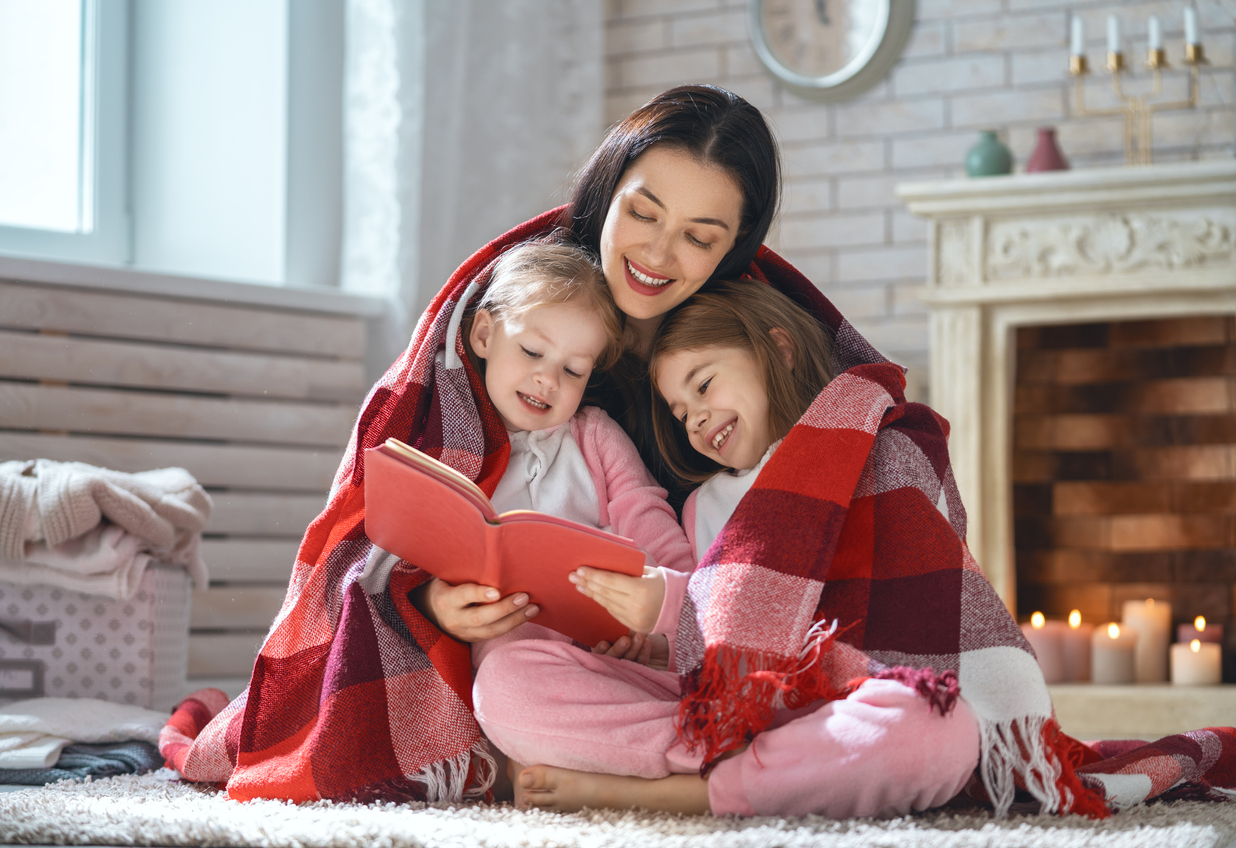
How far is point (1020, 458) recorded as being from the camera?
3.07 metres

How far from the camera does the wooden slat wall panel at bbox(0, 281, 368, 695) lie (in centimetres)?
233

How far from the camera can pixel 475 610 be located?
4.24 feet

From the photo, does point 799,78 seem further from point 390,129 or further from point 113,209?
point 113,209

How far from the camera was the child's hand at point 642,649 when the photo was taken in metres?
1.36

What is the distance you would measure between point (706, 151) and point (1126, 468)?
1.88 metres

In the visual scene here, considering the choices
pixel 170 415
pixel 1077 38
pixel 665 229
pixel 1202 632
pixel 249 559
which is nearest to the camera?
pixel 665 229

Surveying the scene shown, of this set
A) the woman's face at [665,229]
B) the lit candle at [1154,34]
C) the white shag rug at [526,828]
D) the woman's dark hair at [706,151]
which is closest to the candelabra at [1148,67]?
the lit candle at [1154,34]

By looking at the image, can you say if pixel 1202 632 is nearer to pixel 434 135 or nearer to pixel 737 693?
pixel 737 693

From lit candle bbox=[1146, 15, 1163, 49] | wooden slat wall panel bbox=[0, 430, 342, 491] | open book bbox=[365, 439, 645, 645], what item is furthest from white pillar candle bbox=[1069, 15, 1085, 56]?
open book bbox=[365, 439, 645, 645]

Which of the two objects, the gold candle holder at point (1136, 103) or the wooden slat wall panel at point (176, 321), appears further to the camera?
the gold candle holder at point (1136, 103)

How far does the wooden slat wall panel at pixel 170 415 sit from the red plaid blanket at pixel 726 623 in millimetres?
1046

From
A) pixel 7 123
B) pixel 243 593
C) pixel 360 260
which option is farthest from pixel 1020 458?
pixel 7 123

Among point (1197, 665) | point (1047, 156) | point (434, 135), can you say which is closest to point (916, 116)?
point (1047, 156)

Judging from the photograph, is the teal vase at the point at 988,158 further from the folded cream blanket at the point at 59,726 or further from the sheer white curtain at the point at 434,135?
the folded cream blanket at the point at 59,726
